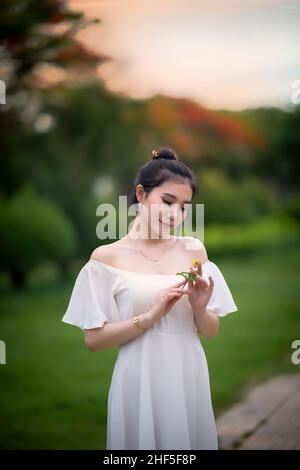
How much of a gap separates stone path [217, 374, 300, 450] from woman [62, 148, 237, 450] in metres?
1.44

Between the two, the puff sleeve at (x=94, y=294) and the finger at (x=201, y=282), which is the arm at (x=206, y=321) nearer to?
the finger at (x=201, y=282)

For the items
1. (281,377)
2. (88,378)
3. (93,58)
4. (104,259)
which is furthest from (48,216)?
(104,259)

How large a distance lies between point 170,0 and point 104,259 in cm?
471

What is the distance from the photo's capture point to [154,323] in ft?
6.04

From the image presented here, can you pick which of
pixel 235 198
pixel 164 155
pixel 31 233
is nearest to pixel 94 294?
pixel 164 155

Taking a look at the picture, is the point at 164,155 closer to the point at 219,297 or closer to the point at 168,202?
the point at 168,202

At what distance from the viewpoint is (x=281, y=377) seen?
16.4 feet

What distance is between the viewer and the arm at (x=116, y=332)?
1.76 meters

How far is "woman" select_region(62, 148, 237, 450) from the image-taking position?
71.8 inches

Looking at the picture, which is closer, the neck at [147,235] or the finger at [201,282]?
the finger at [201,282]

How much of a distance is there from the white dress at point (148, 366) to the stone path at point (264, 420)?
1.43 meters

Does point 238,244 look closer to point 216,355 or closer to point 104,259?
point 216,355

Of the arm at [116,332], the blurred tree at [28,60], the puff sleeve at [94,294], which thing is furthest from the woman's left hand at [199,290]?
the blurred tree at [28,60]

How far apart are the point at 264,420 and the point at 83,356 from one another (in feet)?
8.40
